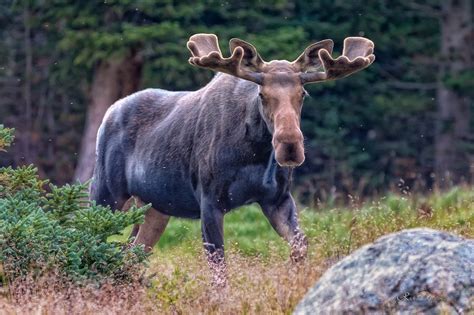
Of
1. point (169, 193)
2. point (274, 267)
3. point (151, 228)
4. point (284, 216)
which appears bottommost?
point (151, 228)

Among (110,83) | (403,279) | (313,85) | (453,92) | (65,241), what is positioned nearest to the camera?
(403,279)

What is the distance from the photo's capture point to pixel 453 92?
95.2 feet

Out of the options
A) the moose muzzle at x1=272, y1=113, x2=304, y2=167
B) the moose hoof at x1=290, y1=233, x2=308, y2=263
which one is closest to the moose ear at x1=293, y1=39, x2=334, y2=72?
the moose muzzle at x1=272, y1=113, x2=304, y2=167

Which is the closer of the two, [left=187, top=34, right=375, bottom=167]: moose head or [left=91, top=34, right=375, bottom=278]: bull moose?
[left=187, top=34, right=375, bottom=167]: moose head

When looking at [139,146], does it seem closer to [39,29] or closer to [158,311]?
[158,311]

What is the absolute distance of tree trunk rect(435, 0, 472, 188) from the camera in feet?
93.6

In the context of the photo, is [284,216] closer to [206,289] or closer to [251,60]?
[251,60]

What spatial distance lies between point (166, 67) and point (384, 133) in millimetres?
8739

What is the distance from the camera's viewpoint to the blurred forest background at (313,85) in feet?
77.6

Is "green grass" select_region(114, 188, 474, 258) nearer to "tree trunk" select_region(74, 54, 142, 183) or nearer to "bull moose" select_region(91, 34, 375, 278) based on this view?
"bull moose" select_region(91, 34, 375, 278)

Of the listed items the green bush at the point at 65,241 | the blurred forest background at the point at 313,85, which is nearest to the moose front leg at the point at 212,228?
the green bush at the point at 65,241

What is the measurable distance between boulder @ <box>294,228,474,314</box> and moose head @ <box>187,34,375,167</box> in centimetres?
266

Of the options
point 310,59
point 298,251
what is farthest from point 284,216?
point 310,59

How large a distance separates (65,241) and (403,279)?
9.21 ft
